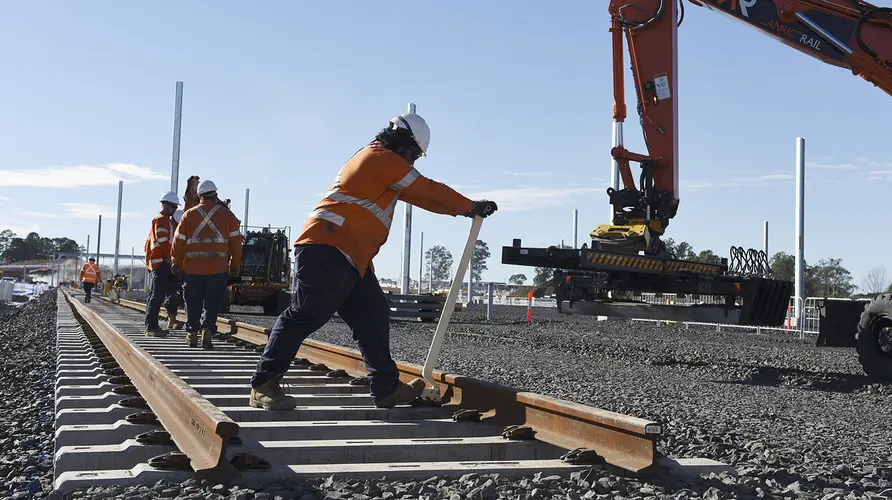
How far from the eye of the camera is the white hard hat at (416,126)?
484 cm

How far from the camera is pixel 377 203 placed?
4.75 meters

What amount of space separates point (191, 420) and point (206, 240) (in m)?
5.31

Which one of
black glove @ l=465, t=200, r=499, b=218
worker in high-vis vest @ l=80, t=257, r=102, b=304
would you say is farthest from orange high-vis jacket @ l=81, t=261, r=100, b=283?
black glove @ l=465, t=200, r=499, b=218

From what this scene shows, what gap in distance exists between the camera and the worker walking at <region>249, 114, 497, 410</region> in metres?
4.64

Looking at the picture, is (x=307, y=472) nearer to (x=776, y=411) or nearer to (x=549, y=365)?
(x=776, y=411)

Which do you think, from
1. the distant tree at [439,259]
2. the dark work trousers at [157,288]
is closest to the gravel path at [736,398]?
the dark work trousers at [157,288]

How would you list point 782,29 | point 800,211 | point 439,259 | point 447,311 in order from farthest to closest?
point 439,259 → point 800,211 → point 782,29 → point 447,311

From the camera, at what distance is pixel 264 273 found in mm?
26766

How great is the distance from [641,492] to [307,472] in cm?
128

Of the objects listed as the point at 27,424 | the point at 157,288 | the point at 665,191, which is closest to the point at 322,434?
the point at 27,424

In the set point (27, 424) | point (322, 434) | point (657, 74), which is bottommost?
point (27, 424)

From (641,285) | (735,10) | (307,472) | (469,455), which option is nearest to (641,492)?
(469,455)

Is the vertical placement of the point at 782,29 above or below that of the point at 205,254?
above

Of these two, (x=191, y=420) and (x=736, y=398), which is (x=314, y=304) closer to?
(x=191, y=420)
